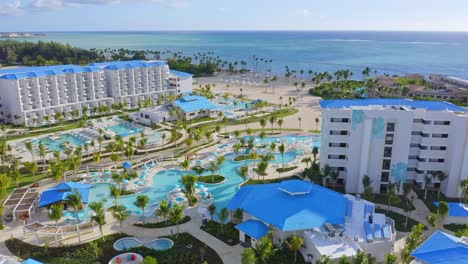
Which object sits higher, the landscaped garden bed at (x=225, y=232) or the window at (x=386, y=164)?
the window at (x=386, y=164)

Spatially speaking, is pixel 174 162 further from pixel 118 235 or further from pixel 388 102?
pixel 388 102

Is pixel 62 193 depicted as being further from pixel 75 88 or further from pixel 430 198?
pixel 75 88

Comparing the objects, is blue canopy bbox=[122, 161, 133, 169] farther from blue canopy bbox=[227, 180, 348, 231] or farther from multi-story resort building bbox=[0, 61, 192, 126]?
multi-story resort building bbox=[0, 61, 192, 126]

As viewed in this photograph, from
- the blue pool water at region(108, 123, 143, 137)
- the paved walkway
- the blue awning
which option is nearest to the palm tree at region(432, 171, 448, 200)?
the blue awning

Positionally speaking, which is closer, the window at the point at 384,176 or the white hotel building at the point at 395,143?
the white hotel building at the point at 395,143

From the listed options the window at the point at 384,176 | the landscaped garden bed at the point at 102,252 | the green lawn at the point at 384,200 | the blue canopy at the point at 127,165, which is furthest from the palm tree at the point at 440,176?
the blue canopy at the point at 127,165

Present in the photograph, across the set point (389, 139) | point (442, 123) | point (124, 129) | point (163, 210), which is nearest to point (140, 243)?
point (163, 210)

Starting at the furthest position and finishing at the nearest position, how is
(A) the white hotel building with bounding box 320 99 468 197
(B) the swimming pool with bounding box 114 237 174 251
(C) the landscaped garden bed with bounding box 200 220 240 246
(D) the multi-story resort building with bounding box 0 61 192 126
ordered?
1. (D) the multi-story resort building with bounding box 0 61 192 126
2. (A) the white hotel building with bounding box 320 99 468 197
3. (C) the landscaped garden bed with bounding box 200 220 240 246
4. (B) the swimming pool with bounding box 114 237 174 251

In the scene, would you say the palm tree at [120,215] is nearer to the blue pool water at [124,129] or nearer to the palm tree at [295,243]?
the palm tree at [295,243]
